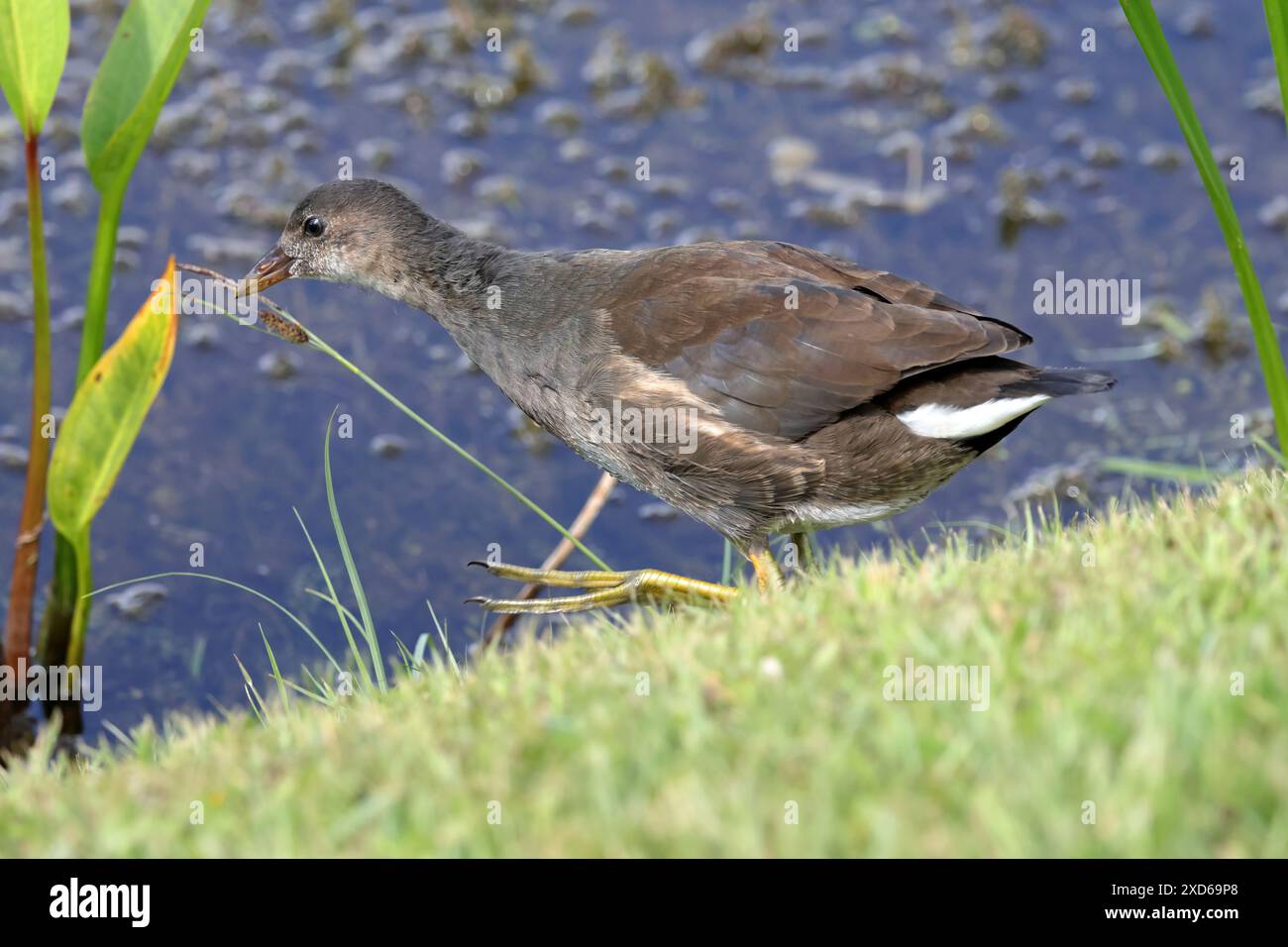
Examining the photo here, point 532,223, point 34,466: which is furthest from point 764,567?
point 532,223

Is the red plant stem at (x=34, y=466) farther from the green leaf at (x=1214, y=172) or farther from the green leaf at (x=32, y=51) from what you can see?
the green leaf at (x=1214, y=172)

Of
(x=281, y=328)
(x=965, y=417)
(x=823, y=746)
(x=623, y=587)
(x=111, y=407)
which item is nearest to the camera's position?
(x=823, y=746)

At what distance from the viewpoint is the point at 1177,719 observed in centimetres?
212

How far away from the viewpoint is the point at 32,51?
3.78 metres

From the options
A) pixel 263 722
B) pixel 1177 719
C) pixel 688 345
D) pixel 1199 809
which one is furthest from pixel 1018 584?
pixel 263 722

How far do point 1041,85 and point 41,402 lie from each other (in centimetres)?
522

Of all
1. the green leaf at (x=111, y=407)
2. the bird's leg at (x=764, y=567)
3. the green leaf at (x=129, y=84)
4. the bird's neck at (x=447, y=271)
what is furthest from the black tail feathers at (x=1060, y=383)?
the green leaf at (x=129, y=84)

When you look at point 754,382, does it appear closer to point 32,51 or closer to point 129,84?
point 129,84

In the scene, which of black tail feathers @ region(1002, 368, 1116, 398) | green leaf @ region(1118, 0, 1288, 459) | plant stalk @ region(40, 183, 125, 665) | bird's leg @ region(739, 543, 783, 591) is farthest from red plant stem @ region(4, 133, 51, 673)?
green leaf @ region(1118, 0, 1288, 459)

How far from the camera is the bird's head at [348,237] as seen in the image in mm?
4445

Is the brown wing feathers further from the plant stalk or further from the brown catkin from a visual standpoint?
the plant stalk

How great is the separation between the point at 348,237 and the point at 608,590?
141cm

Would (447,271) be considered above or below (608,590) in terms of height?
above

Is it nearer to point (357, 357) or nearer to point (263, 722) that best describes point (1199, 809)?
point (263, 722)
